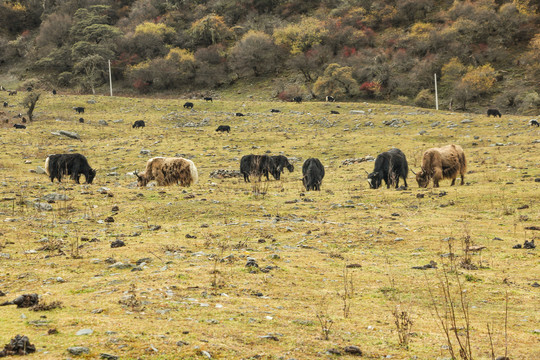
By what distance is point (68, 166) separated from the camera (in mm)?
18719

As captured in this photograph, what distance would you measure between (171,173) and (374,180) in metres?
7.50

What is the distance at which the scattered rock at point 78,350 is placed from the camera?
10.5 ft

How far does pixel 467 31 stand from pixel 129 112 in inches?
1701

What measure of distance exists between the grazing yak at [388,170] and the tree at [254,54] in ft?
164

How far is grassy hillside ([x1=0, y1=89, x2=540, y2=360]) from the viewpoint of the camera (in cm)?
377

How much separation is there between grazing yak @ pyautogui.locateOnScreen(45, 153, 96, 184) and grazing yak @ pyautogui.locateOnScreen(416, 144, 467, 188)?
523 inches

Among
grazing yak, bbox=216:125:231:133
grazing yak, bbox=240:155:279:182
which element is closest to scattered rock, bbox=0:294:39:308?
grazing yak, bbox=240:155:279:182

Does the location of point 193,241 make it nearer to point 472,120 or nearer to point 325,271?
point 325,271

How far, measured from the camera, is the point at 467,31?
5722 cm

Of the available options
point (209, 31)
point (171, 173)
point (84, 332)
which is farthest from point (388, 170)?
point (209, 31)

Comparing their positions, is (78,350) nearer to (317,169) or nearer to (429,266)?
(429,266)

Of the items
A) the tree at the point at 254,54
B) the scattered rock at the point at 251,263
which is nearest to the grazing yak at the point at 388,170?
the scattered rock at the point at 251,263


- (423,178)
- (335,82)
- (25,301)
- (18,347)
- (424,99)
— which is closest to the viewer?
(18,347)

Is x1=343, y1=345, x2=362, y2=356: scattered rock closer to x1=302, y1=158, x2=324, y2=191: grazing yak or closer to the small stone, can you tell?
the small stone
